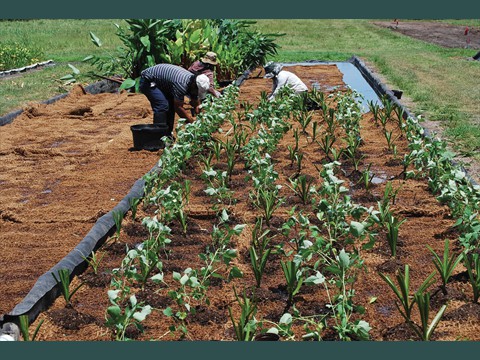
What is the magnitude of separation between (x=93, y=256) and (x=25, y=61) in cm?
1429

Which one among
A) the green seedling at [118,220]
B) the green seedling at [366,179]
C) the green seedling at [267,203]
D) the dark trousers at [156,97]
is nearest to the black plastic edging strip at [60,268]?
the green seedling at [118,220]

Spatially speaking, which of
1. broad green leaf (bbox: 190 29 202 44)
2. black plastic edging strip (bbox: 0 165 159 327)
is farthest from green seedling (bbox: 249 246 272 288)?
broad green leaf (bbox: 190 29 202 44)

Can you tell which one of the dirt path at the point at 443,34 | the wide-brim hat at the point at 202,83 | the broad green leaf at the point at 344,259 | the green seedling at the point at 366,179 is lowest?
the dirt path at the point at 443,34

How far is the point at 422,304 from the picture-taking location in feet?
12.1

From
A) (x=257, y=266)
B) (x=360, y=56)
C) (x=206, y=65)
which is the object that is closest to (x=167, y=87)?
(x=206, y=65)

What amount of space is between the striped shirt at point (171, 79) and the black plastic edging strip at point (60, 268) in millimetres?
2666

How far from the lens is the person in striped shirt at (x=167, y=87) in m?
8.68

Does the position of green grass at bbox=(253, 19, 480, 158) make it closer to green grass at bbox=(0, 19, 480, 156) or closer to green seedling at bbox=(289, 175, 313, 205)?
green grass at bbox=(0, 19, 480, 156)

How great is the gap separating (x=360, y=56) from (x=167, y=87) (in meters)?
12.1

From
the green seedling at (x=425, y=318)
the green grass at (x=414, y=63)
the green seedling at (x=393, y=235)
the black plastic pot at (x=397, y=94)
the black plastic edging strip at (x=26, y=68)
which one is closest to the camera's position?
the green seedling at (x=425, y=318)

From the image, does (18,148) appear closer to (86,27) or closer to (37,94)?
(37,94)

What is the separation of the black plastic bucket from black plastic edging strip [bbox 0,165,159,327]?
2248mm

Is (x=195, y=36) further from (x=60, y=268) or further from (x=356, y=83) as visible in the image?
(x=60, y=268)

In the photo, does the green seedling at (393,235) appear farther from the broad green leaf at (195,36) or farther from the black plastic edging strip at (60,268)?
the broad green leaf at (195,36)
